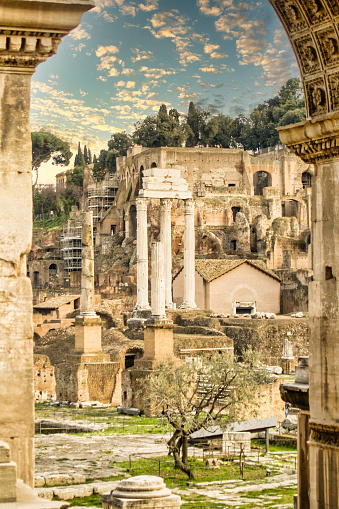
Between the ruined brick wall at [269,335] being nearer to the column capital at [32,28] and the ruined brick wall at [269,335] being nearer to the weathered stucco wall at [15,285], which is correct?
the weathered stucco wall at [15,285]

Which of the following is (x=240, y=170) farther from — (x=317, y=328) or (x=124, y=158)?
(x=317, y=328)

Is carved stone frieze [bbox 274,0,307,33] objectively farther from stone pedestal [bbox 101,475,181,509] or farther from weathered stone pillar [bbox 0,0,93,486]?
stone pedestal [bbox 101,475,181,509]

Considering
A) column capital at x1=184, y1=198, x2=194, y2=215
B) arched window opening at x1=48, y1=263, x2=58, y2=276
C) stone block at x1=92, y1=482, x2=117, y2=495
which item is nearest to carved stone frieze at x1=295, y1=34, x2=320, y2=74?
stone block at x1=92, y1=482, x2=117, y2=495

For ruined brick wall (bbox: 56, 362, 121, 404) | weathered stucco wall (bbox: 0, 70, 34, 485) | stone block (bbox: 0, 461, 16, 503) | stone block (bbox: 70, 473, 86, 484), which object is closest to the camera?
stone block (bbox: 0, 461, 16, 503)

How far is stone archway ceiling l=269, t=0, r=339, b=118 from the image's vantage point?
5.84 meters

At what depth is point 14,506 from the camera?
11.6 feet

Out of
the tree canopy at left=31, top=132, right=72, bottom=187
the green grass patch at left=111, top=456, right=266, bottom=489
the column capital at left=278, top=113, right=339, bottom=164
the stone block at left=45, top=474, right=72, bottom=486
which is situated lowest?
the green grass patch at left=111, top=456, right=266, bottom=489

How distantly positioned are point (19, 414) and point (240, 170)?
184 feet

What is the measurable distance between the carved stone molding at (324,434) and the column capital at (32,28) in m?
2.88

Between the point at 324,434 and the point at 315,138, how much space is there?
6.36 feet

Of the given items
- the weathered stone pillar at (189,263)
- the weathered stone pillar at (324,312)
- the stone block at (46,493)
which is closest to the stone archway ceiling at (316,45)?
the weathered stone pillar at (324,312)

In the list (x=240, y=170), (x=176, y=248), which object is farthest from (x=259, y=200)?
(x=176, y=248)

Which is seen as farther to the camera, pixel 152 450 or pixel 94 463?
pixel 152 450

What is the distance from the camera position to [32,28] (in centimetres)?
457
